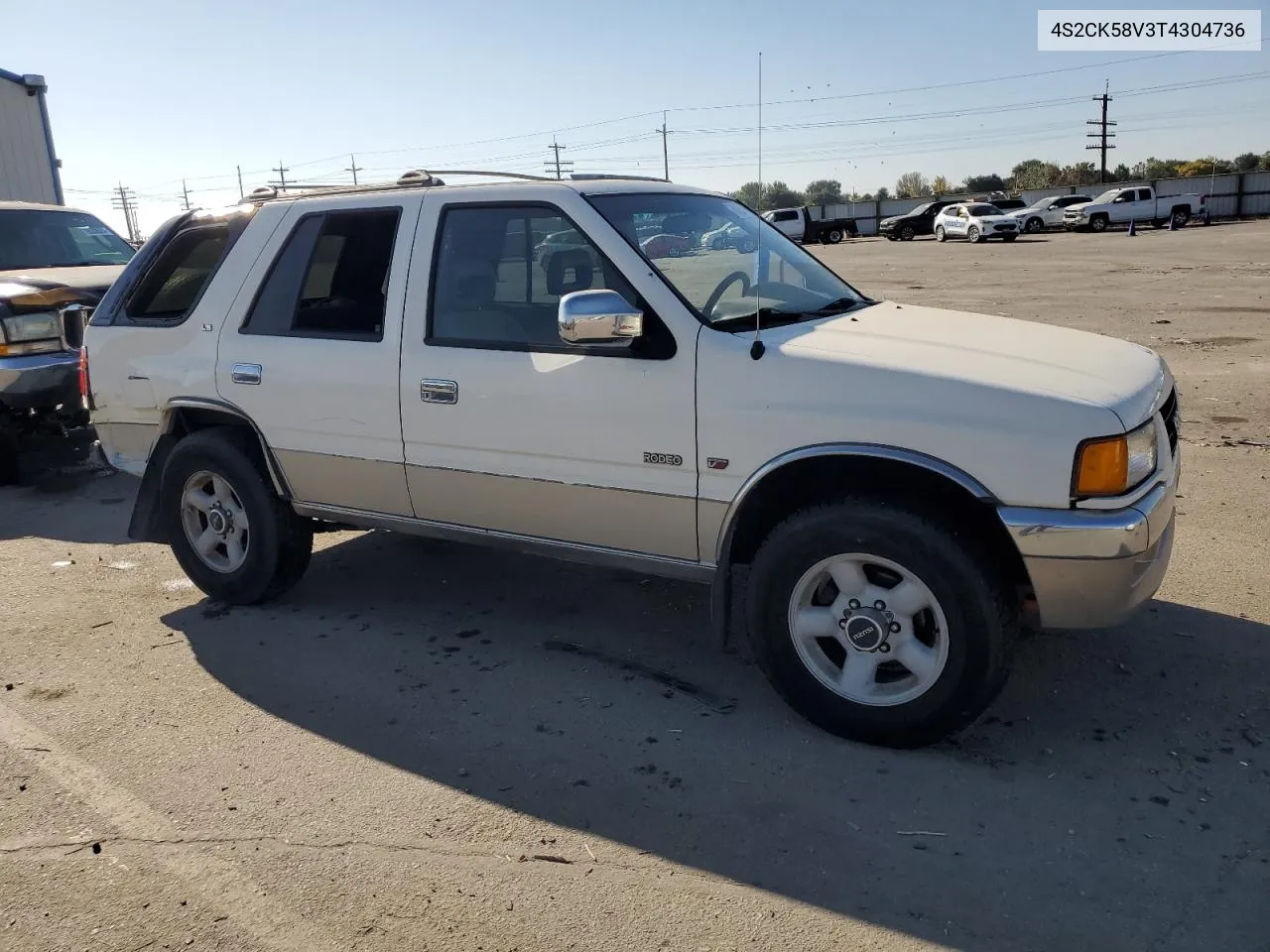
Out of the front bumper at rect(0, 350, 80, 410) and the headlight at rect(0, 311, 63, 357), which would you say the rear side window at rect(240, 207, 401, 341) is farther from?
the headlight at rect(0, 311, 63, 357)

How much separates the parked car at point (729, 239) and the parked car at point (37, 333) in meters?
4.02

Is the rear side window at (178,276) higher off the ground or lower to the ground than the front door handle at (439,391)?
higher

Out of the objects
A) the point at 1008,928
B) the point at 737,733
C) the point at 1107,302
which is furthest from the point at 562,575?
the point at 1107,302

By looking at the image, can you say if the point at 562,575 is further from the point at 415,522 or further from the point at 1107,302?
the point at 1107,302

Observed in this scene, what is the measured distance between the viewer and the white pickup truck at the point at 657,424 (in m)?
3.25

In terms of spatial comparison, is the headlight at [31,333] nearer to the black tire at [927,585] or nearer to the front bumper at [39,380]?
the front bumper at [39,380]

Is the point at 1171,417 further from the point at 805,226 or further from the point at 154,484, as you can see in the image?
the point at 805,226

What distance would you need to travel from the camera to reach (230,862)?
3021 mm

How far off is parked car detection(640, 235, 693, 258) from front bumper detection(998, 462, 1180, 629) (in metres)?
1.62

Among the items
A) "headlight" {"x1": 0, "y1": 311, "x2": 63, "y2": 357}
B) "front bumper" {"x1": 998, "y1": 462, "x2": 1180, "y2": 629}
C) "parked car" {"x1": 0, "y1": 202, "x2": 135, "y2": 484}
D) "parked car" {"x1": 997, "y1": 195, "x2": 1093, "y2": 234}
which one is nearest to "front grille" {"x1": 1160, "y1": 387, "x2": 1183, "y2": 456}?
"front bumper" {"x1": 998, "y1": 462, "x2": 1180, "y2": 629}

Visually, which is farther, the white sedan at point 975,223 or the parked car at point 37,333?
the white sedan at point 975,223

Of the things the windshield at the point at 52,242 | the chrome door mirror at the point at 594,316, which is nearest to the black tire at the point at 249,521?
the chrome door mirror at the point at 594,316

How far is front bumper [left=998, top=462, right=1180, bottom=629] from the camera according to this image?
10.3 ft

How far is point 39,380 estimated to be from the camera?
7379 mm
